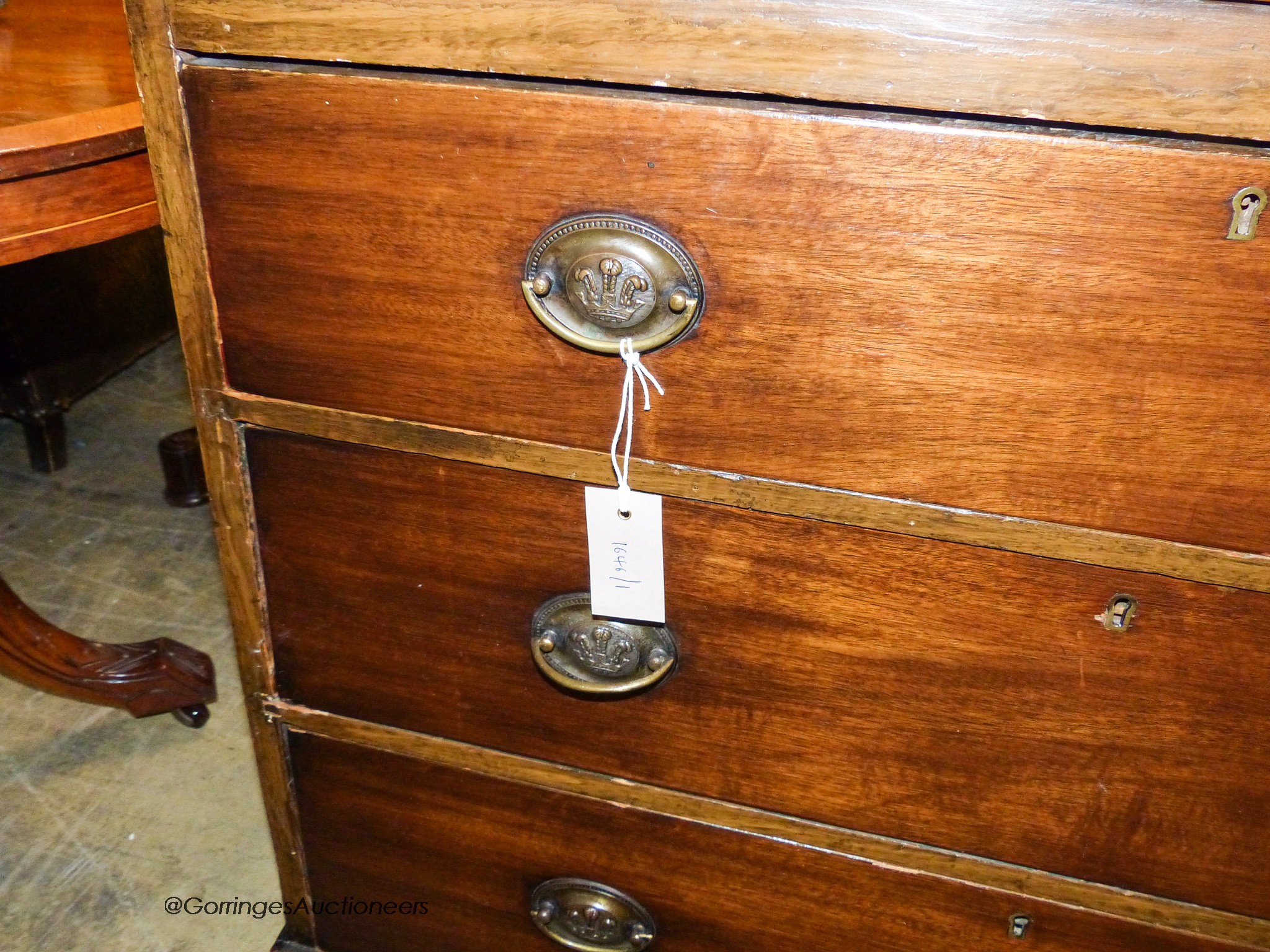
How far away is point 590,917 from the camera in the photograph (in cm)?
87

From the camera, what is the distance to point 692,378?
2.07 feet

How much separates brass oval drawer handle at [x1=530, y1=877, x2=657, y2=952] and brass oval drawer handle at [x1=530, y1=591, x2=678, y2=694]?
0.20m

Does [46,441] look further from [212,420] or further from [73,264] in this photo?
[212,420]

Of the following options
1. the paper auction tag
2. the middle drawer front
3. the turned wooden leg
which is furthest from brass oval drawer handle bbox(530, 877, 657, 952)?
the turned wooden leg

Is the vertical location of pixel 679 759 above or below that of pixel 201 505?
above

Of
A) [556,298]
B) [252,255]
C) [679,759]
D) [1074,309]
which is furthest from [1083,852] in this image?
[252,255]

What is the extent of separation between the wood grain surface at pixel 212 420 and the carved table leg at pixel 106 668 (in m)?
0.46

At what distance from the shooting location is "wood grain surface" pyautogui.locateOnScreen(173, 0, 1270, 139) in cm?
50

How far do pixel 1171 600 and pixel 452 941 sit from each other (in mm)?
618

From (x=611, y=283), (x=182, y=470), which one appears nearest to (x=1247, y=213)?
(x=611, y=283)

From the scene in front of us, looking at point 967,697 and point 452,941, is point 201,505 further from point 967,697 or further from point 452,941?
point 967,697

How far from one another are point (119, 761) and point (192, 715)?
91mm

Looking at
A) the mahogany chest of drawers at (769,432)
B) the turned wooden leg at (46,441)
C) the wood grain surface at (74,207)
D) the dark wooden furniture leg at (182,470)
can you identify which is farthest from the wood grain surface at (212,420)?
the turned wooden leg at (46,441)

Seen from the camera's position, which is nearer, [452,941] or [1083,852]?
[1083,852]
